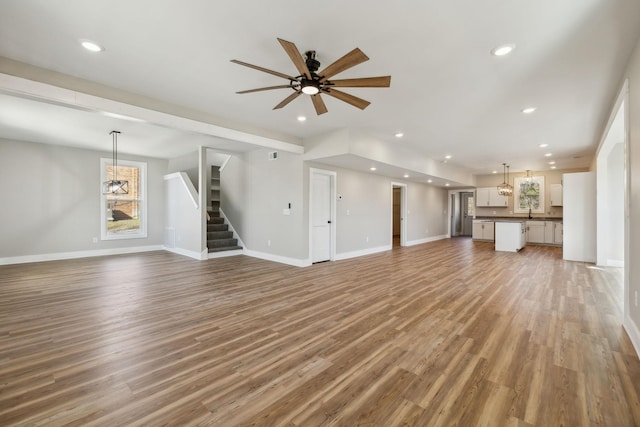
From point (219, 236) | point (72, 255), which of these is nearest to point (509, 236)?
point (219, 236)

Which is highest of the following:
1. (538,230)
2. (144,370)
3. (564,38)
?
(564,38)

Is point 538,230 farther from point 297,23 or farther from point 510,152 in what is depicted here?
point 297,23

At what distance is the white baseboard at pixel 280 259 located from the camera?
19.6 feet

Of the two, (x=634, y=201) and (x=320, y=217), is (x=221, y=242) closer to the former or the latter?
(x=320, y=217)

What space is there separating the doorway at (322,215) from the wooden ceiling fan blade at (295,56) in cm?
363

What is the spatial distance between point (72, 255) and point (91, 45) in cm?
642

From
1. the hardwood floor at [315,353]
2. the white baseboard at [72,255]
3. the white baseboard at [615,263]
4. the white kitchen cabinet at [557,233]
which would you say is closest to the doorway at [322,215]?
the hardwood floor at [315,353]

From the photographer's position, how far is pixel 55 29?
2447 millimetres

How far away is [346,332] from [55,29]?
155 inches

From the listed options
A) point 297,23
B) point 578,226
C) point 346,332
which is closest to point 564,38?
point 297,23

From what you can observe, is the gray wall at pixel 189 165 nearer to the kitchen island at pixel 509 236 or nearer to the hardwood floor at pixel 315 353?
the hardwood floor at pixel 315 353

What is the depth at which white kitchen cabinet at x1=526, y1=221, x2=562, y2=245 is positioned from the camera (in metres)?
9.34

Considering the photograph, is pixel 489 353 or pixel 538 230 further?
pixel 538 230

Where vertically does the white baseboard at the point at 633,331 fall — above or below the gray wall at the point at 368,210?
below
